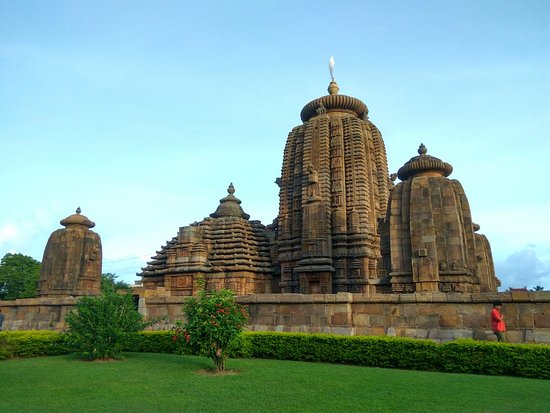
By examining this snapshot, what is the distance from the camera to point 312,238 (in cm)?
2270

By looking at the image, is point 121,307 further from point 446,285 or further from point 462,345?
point 446,285

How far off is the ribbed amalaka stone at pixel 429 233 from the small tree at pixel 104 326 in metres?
9.57

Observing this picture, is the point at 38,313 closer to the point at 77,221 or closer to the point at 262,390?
the point at 77,221

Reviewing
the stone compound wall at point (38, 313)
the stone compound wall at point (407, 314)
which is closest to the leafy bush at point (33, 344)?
the stone compound wall at point (38, 313)

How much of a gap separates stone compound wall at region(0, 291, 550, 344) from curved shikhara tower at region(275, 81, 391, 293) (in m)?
8.55

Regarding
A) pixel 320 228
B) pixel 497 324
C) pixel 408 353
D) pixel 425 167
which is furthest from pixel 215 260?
pixel 497 324

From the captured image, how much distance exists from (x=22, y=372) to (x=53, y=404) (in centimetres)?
370

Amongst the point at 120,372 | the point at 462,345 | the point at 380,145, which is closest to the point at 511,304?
the point at 462,345

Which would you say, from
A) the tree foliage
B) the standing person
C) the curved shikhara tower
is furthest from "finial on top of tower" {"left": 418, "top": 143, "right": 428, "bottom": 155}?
the tree foliage

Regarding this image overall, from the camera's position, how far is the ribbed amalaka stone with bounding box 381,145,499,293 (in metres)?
15.2

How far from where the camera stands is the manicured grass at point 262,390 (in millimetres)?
6250

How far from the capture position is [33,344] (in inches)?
500

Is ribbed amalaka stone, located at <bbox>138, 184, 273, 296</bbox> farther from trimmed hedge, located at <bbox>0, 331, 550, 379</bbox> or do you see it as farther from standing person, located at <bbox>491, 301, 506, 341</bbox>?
standing person, located at <bbox>491, 301, 506, 341</bbox>

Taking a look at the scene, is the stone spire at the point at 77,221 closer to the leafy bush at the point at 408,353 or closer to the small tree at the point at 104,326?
the small tree at the point at 104,326
